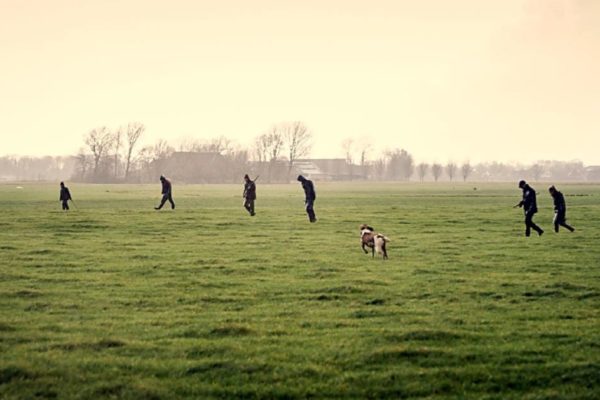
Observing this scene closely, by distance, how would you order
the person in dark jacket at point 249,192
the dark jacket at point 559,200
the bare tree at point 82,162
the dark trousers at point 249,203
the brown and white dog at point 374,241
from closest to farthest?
1. the brown and white dog at point 374,241
2. the dark jacket at point 559,200
3. the person in dark jacket at point 249,192
4. the dark trousers at point 249,203
5. the bare tree at point 82,162

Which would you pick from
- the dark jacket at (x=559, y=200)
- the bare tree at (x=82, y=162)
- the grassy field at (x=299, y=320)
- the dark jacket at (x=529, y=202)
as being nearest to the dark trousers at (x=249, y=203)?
the grassy field at (x=299, y=320)

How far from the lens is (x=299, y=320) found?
12.9m

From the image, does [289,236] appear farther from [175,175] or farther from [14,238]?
[175,175]

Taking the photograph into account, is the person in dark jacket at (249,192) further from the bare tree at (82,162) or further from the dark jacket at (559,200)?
the bare tree at (82,162)

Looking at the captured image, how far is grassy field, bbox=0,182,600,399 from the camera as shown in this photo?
30.8 feet

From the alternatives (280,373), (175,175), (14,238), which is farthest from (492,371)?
(175,175)

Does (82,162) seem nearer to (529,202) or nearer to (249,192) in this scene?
(249,192)

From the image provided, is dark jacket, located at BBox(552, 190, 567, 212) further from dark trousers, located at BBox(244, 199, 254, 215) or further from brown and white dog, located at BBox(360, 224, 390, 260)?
dark trousers, located at BBox(244, 199, 254, 215)

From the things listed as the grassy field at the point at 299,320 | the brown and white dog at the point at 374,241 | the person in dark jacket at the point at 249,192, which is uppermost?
the person in dark jacket at the point at 249,192

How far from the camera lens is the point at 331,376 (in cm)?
962

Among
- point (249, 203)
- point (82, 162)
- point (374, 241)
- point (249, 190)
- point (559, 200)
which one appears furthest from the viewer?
point (82, 162)

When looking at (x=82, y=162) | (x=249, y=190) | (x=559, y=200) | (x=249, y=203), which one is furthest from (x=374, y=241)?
(x=82, y=162)

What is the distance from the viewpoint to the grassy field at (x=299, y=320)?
9398 mm

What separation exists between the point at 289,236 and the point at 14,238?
11.7m
